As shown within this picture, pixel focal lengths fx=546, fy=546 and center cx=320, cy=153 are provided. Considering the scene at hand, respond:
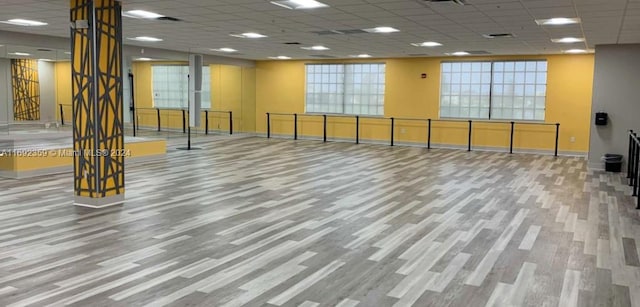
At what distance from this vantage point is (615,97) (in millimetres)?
10797

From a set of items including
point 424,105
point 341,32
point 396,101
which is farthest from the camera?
point 396,101

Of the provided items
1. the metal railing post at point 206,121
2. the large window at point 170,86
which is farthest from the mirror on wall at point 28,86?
the metal railing post at point 206,121

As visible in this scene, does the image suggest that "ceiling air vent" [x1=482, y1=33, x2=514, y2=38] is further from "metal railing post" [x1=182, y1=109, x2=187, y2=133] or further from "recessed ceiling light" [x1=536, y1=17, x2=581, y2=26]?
"metal railing post" [x1=182, y1=109, x2=187, y2=133]

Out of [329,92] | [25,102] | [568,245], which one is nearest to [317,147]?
[329,92]

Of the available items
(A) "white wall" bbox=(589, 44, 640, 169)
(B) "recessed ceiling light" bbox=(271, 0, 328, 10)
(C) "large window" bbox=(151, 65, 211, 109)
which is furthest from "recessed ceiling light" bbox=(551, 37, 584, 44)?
→ (C) "large window" bbox=(151, 65, 211, 109)

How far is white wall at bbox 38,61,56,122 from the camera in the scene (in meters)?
10.2

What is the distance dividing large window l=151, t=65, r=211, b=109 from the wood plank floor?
5.05 metres

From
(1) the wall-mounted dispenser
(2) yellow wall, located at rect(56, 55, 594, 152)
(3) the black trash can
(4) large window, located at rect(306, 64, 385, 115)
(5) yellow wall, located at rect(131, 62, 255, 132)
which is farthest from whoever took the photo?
(4) large window, located at rect(306, 64, 385, 115)

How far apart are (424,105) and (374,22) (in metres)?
7.42

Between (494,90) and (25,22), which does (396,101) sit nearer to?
(494,90)

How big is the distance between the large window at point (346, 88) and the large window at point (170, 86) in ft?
14.1

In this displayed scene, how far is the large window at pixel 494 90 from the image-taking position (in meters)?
14.0

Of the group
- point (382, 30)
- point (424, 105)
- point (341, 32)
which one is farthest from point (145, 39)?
point (424, 105)

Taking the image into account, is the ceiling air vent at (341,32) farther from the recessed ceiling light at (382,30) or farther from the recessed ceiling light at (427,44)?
the recessed ceiling light at (427,44)
